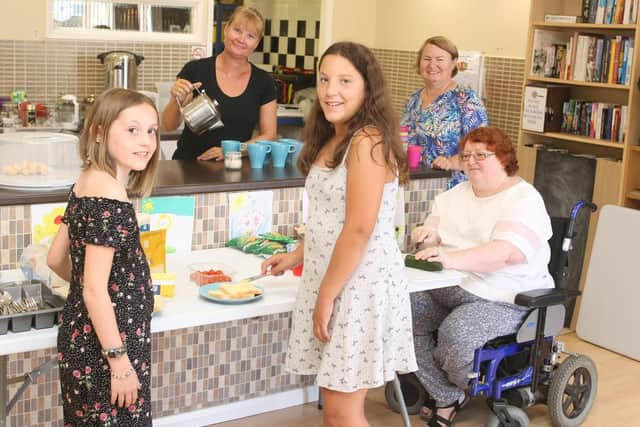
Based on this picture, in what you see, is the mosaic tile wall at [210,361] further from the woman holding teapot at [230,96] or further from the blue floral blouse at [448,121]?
the blue floral blouse at [448,121]

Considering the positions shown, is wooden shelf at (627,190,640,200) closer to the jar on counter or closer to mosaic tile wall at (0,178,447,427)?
mosaic tile wall at (0,178,447,427)

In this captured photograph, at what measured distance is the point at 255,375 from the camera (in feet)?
11.4

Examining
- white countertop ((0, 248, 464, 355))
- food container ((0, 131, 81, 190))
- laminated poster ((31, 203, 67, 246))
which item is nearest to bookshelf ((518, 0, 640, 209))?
white countertop ((0, 248, 464, 355))

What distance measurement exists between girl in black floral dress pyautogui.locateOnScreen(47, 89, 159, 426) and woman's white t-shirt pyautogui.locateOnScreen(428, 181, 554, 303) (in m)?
1.46

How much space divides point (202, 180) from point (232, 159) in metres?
0.26

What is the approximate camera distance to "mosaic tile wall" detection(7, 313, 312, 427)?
2986 mm

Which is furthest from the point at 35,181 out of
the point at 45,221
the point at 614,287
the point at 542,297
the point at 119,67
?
the point at 614,287

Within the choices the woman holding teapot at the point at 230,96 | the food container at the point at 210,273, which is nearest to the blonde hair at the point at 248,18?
the woman holding teapot at the point at 230,96

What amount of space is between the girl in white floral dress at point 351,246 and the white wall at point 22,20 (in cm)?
324

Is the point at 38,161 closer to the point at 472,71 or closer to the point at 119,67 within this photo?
the point at 119,67

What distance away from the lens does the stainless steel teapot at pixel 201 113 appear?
3508 millimetres

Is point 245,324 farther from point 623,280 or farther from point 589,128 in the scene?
point 589,128

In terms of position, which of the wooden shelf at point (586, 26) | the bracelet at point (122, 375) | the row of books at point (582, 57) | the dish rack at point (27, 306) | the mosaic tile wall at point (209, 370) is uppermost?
the wooden shelf at point (586, 26)

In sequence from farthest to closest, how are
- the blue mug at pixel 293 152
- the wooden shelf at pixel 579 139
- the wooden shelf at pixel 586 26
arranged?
1. the wooden shelf at pixel 579 139
2. the wooden shelf at pixel 586 26
3. the blue mug at pixel 293 152
